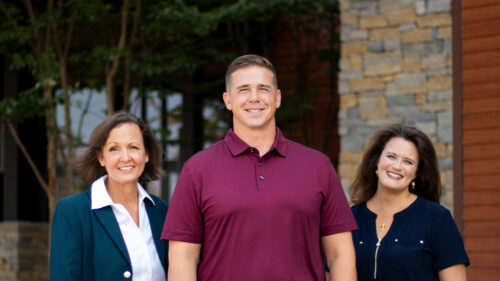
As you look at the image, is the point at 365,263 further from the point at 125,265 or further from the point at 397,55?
the point at 397,55

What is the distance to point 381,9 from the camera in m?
6.74

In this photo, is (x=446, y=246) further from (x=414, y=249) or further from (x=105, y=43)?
(x=105, y=43)

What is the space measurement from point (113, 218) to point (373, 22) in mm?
4564

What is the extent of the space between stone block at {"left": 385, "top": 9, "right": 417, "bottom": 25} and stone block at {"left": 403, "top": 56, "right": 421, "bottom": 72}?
373mm

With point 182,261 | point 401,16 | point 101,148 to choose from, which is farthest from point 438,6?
point 182,261

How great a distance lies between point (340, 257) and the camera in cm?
252

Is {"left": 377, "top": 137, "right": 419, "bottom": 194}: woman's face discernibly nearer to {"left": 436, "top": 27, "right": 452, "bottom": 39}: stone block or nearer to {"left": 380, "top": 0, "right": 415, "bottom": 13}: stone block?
{"left": 436, "top": 27, "right": 452, "bottom": 39}: stone block

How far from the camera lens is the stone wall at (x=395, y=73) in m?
6.25

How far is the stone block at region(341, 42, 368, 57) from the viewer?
683cm

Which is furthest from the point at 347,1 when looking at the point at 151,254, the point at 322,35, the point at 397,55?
the point at 151,254

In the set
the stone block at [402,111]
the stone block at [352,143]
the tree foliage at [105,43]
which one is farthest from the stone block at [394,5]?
the tree foliage at [105,43]

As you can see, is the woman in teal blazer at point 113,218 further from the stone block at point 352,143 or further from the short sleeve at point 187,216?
the stone block at point 352,143

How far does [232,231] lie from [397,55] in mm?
4644

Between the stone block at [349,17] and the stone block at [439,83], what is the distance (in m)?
1.08
